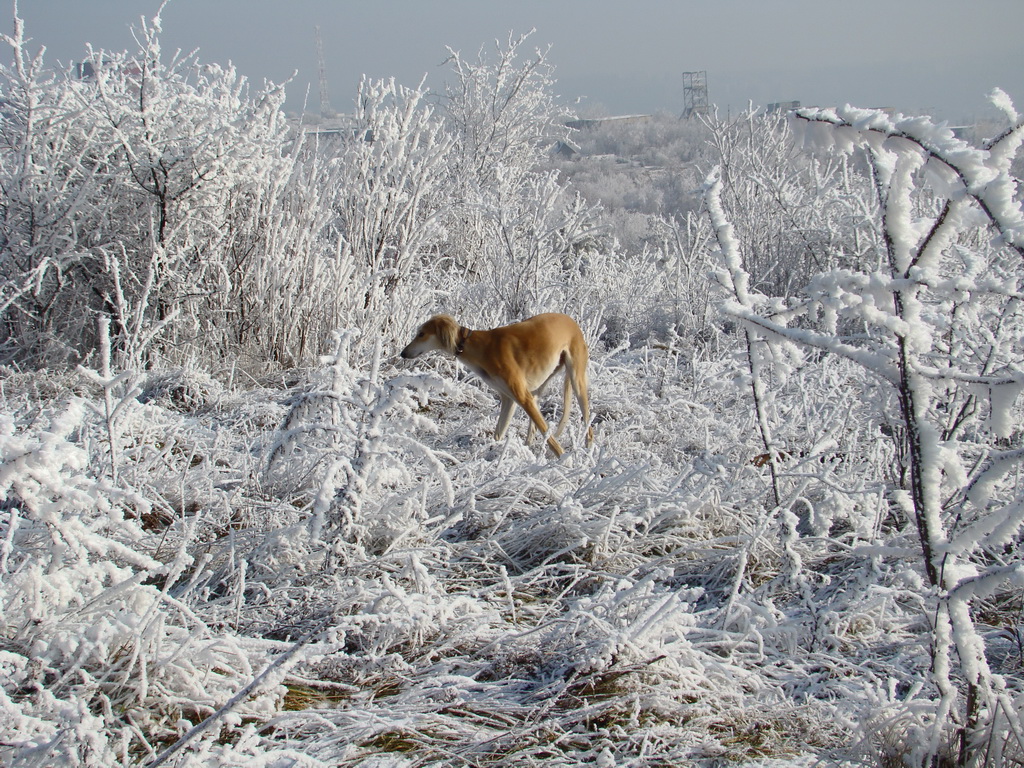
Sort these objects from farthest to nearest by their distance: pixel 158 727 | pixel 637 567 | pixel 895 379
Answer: pixel 637 567, pixel 158 727, pixel 895 379

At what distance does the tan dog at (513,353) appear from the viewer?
14.7ft

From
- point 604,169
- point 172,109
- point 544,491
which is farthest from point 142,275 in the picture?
point 604,169

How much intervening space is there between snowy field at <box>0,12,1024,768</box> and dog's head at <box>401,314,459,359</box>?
55cm

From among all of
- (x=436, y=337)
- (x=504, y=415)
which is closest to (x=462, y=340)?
(x=436, y=337)

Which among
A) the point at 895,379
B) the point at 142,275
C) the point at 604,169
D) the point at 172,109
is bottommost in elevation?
the point at 895,379

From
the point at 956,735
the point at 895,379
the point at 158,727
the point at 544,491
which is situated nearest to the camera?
the point at 895,379

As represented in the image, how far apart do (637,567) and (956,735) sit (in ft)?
3.98

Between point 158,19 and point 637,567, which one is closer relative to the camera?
point 637,567

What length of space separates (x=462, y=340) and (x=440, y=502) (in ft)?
5.92

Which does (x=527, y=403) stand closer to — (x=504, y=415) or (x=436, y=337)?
(x=504, y=415)

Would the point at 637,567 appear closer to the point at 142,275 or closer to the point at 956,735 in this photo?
the point at 956,735

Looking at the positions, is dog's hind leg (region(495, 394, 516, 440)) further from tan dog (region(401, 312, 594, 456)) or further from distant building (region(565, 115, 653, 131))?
distant building (region(565, 115, 653, 131))

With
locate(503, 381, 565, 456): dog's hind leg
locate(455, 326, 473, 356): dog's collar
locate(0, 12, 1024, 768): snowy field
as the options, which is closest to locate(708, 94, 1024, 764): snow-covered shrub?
locate(0, 12, 1024, 768): snowy field

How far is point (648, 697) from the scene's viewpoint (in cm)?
169
